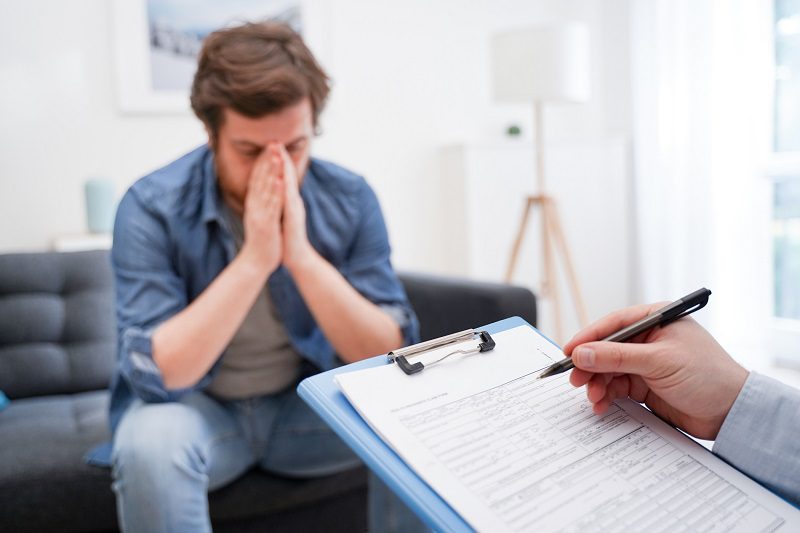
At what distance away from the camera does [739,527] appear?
503mm

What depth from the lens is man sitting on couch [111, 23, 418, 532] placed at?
1.08 metres

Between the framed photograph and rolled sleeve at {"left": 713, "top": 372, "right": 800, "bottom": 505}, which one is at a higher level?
the framed photograph

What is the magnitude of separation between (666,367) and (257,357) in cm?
81

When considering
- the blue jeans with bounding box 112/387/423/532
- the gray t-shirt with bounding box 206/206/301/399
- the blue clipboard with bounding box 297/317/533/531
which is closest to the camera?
the blue clipboard with bounding box 297/317/533/531

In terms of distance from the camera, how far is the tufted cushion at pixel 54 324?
172cm

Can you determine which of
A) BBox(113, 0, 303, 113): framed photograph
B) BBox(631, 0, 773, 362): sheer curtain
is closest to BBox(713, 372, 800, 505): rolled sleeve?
BBox(113, 0, 303, 113): framed photograph

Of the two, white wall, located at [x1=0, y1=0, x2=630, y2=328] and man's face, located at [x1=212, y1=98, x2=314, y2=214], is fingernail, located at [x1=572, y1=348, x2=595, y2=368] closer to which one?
man's face, located at [x1=212, y1=98, x2=314, y2=214]

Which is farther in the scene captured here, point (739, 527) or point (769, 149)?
point (769, 149)

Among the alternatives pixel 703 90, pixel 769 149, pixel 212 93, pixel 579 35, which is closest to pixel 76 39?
pixel 212 93

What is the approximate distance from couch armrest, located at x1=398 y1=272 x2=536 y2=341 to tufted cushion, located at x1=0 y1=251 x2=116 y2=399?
83 cm

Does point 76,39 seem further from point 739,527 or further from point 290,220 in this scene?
point 739,527

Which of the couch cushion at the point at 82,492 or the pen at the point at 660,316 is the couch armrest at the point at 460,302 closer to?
the couch cushion at the point at 82,492

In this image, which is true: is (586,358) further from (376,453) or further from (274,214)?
(274,214)

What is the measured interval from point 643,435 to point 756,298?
2532 mm
